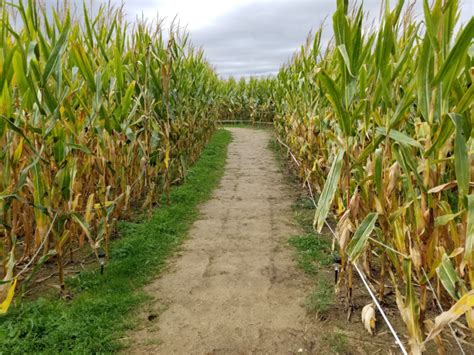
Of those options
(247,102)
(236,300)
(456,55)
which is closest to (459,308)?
(456,55)

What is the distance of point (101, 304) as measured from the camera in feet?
8.04

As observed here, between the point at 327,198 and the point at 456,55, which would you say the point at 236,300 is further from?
the point at 456,55

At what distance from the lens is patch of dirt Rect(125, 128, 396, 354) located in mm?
2098

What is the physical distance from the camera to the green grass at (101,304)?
2.07 metres

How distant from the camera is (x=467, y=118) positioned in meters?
1.72

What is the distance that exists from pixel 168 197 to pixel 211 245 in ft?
4.86

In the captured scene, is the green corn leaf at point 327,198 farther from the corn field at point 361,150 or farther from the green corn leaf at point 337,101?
the green corn leaf at point 337,101

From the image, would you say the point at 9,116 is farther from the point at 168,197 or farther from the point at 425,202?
the point at 168,197

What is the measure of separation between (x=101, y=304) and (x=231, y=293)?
0.85m

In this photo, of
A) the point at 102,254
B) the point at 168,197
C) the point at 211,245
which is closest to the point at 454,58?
the point at 211,245

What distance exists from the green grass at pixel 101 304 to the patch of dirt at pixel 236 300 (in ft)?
0.40

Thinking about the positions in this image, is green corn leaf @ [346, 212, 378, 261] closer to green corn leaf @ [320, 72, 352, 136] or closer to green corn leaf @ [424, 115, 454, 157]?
green corn leaf @ [424, 115, 454, 157]

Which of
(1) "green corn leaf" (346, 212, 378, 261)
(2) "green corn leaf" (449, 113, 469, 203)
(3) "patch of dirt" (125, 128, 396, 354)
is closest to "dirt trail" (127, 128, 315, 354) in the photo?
(3) "patch of dirt" (125, 128, 396, 354)

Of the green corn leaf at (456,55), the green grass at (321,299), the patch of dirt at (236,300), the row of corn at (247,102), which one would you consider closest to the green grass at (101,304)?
the patch of dirt at (236,300)
